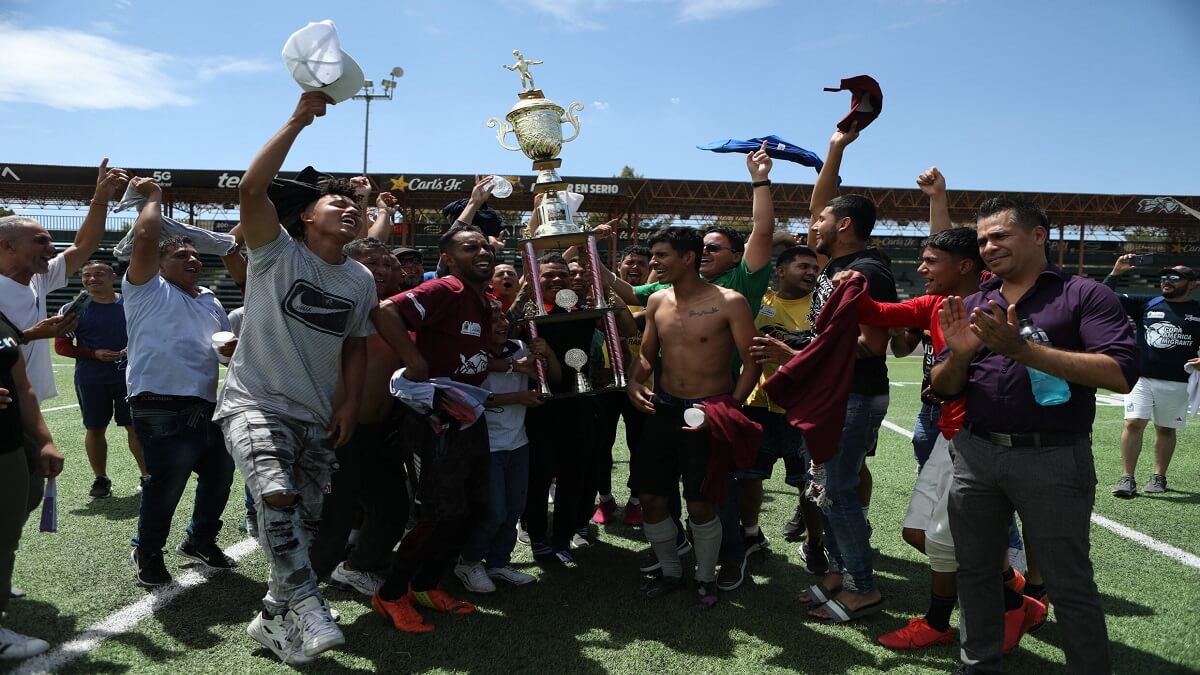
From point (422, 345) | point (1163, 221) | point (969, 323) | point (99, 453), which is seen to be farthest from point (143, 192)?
point (1163, 221)

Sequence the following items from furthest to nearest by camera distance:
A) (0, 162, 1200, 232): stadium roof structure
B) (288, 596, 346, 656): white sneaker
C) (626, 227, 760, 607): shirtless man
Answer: (0, 162, 1200, 232): stadium roof structure < (626, 227, 760, 607): shirtless man < (288, 596, 346, 656): white sneaker

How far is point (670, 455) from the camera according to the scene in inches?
181

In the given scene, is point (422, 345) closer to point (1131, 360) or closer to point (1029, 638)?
point (1131, 360)

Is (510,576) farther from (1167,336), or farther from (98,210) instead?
(1167,336)

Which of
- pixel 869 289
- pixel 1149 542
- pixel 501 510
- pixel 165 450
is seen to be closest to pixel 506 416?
pixel 501 510

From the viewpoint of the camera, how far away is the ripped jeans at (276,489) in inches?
141

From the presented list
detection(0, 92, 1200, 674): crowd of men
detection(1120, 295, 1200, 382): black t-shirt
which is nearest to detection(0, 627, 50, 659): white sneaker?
detection(0, 92, 1200, 674): crowd of men

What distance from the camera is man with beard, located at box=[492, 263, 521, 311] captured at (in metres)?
5.44

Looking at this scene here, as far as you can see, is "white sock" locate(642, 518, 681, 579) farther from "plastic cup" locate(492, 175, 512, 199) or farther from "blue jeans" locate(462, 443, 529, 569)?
"plastic cup" locate(492, 175, 512, 199)

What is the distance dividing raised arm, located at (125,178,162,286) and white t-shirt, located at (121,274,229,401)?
0.30 feet

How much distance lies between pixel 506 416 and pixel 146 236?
7.30 feet

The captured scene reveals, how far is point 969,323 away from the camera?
3.24 meters

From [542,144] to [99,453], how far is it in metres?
4.68

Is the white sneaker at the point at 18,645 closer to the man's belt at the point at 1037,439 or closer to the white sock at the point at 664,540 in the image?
the white sock at the point at 664,540
